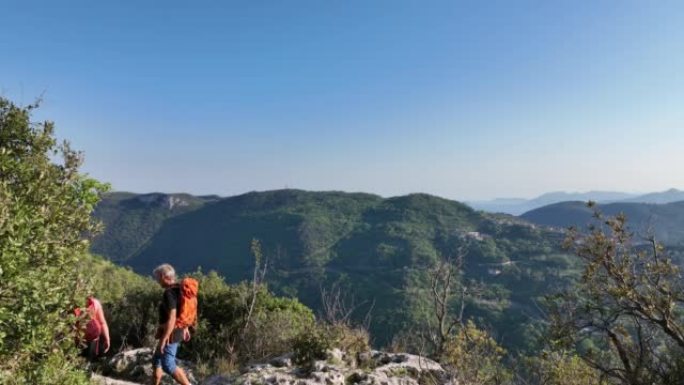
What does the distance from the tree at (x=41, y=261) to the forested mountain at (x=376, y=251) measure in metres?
69.8

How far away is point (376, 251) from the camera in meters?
148

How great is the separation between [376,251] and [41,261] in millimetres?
144867

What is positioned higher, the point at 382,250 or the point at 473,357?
the point at 473,357

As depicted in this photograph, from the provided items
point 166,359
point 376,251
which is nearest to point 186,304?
point 166,359

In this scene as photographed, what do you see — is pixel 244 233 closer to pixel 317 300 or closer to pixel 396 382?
pixel 317 300

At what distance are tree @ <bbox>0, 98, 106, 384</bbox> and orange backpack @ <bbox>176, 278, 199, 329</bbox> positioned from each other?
1675mm

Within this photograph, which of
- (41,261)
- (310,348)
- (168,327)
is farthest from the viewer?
(310,348)

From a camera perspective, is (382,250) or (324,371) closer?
(324,371)

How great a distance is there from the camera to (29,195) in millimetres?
6199

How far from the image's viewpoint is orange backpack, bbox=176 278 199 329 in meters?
7.86

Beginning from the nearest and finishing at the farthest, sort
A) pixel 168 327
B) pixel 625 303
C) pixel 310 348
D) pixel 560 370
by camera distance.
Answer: pixel 168 327
pixel 310 348
pixel 625 303
pixel 560 370

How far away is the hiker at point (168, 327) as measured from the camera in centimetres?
764

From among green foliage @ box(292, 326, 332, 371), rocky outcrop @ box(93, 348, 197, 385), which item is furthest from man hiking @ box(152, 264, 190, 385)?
green foliage @ box(292, 326, 332, 371)

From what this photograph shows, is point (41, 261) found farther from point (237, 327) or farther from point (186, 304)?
point (237, 327)
